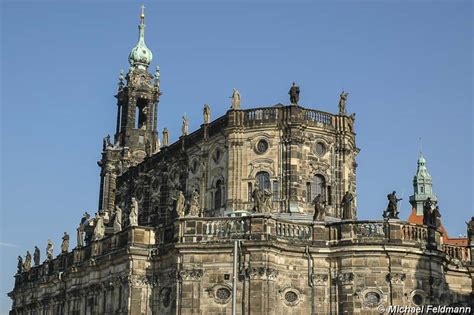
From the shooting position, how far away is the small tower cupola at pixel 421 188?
10856cm

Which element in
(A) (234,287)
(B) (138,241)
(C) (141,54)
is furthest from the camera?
(C) (141,54)

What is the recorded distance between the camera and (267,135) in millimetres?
57250

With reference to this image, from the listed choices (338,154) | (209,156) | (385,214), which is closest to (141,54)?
(209,156)

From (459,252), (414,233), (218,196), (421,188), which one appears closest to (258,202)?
(414,233)

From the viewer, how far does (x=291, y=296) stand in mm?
47781

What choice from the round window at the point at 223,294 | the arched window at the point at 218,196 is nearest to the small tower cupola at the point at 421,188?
the arched window at the point at 218,196

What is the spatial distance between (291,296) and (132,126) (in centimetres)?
3266

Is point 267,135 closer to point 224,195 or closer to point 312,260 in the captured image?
point 224,195

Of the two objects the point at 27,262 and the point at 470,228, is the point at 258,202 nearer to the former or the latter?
the point at 470,228

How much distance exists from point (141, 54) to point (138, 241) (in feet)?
103

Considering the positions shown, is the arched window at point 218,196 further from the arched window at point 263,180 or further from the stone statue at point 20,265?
the stone statue at point 20,265

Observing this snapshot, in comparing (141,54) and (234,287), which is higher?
(141,54)

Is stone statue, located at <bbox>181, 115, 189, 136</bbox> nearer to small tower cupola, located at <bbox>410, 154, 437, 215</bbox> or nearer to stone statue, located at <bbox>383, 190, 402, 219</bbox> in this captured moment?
stone statue, located at <bbox>383, 190, 402, 219</bbox>

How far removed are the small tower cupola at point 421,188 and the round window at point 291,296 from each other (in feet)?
207
